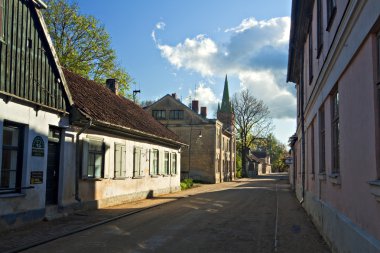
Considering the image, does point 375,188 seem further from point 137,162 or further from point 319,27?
point 137,162

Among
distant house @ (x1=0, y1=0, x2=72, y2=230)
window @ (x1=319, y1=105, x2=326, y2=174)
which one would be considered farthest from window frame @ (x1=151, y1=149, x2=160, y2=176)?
window @ (x1=319, y1=105, x2=326, y2=174)

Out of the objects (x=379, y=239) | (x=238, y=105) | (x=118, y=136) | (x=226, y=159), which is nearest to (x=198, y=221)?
(x=118, y=136)

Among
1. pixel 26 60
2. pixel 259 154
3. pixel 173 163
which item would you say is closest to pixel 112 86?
pixel 173 163

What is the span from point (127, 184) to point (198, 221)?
698 centimetres

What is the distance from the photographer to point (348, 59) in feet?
23.4

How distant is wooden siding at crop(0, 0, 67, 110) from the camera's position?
11.2 m

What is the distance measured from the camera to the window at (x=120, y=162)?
18719mm

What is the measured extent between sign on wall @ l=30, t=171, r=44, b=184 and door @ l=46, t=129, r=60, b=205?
29.3 inches

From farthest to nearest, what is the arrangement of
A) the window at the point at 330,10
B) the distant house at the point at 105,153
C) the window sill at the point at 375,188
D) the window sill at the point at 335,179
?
the distant house at the point at 105,153
the window at the point at 330,10
the window sill at the point at 335,179
the window sill at the point at 375,188

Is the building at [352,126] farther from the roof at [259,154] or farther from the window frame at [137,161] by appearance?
the roof at [259,154]

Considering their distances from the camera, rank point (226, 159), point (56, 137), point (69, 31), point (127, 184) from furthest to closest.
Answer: point (226, 159) → point (69, 31) → point (127, 184) → point (56, 137)

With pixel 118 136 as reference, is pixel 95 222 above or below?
below

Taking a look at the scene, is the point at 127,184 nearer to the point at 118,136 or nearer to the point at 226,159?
the point at 118,136

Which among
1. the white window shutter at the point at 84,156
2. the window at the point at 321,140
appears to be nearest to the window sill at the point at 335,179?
the window at the point at 321,140
